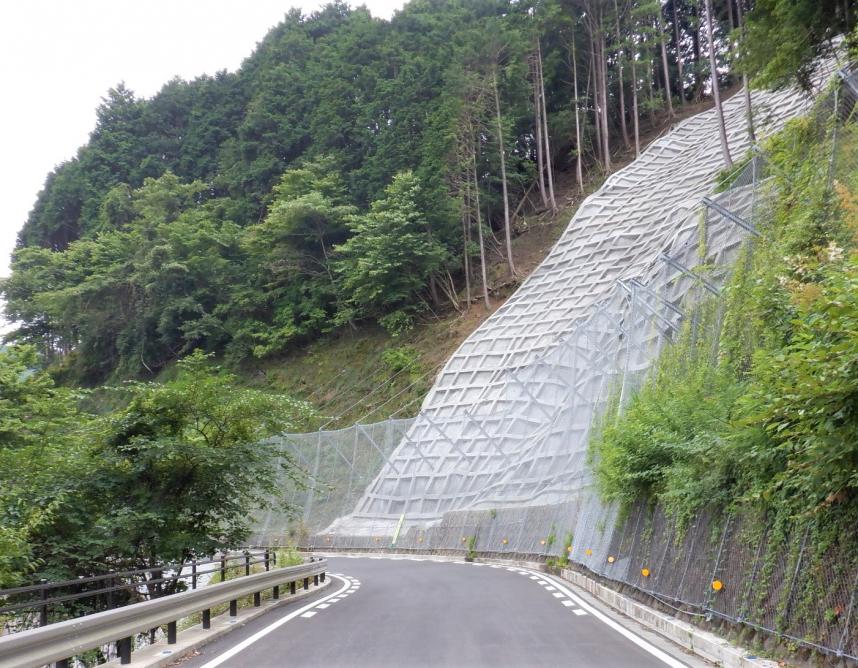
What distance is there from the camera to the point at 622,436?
13.4 m

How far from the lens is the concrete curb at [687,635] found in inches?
282

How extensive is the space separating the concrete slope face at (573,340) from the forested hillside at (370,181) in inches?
194

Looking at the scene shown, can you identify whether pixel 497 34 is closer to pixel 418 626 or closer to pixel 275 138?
pixel 275 138

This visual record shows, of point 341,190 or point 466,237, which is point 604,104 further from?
point 341,190

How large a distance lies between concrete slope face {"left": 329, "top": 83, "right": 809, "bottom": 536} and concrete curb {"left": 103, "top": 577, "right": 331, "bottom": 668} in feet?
32.2

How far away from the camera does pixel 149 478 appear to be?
13.6 m

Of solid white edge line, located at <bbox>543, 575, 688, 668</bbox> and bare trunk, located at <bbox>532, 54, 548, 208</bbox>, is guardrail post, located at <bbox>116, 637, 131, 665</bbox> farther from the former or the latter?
bare trunk, located at <bbox>532, 54, 548, 208</bbox>

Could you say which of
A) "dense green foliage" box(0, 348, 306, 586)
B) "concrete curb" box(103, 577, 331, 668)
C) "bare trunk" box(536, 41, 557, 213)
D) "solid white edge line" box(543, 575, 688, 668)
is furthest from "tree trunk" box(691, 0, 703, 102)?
"concrete curb" box(103, 577, 331, 668)

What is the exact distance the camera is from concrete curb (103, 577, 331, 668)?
25.3 feet

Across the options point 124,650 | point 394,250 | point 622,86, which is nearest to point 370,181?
point 394,250

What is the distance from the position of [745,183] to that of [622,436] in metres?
10.4

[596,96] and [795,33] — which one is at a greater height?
[596,96]

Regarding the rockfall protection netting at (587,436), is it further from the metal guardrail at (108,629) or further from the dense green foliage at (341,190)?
the dense green foliage at (341,190)

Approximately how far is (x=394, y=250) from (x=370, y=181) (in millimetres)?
9599
